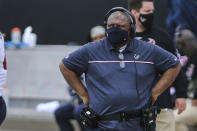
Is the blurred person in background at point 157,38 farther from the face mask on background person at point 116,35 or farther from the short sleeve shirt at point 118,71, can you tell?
the face mask on background person at point 116,35

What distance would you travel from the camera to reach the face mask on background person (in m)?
5.07

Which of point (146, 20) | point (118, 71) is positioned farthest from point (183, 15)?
point (118, 71)

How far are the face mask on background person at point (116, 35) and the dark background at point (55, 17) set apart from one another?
742 centimetres

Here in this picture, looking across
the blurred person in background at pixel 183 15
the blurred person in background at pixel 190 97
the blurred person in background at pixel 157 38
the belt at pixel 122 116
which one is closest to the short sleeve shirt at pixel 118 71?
the belt at pixel 122 116

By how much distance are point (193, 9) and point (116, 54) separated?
22.0ft

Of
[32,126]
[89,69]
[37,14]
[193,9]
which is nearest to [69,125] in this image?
[32,126]

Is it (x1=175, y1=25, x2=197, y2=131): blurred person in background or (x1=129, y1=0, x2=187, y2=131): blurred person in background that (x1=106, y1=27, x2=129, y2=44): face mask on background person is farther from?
(x1=175, y1=25, x2=197, y2=131): blurred person in background

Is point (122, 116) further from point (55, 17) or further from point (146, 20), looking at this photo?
point (55, 17)

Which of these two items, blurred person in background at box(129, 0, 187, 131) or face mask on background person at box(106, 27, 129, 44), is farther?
blurred person in background at box(129, 0, 187, 131)

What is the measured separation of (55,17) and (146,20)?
7.13 meters

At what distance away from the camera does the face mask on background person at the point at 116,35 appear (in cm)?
507

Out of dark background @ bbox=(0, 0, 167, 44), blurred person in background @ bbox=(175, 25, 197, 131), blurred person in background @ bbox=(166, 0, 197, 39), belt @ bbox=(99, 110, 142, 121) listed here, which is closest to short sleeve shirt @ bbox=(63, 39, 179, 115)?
belt @ bbox=(99, 110, 142, 121)

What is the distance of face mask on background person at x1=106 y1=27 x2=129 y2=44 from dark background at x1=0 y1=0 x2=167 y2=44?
742 centimetres

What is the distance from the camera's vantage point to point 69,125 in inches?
330
